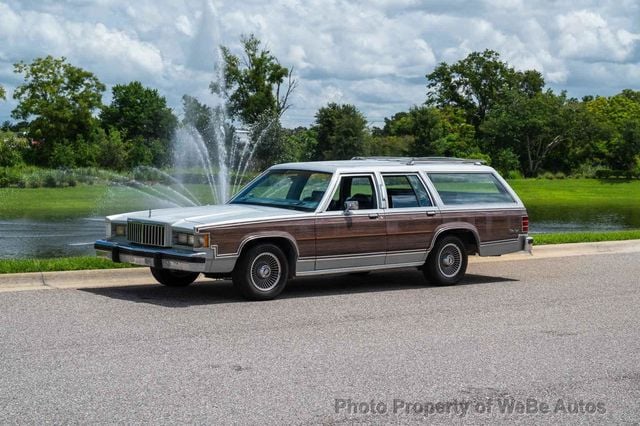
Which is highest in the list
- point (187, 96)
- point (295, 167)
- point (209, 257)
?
point (187, 96)

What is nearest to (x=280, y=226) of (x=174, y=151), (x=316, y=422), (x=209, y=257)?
(x=209, y=257)

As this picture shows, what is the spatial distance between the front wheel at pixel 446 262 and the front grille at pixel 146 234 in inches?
150

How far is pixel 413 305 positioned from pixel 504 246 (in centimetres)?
284

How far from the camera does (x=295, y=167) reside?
1355 cm

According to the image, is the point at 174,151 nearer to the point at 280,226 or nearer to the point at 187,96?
the point at 187,96

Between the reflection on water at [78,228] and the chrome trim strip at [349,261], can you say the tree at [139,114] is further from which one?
the chrome trim strip at [349,261]

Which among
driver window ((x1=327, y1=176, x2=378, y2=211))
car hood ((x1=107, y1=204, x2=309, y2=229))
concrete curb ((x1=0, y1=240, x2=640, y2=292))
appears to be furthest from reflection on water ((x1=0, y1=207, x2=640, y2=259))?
driver window ((x1=327, y1=176, x2=378, y2=211))

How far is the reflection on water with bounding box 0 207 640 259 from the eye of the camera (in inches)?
836

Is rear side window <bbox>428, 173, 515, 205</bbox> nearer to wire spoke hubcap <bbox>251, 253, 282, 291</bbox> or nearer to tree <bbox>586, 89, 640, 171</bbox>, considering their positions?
wire spoke hubcap <bbox>251, 253, 282, 291</bbox>

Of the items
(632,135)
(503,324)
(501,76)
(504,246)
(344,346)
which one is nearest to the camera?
(344,346)

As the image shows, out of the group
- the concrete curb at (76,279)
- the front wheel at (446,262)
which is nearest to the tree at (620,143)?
the front wheel at (446,262)

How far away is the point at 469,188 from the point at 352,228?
1900 millimetres

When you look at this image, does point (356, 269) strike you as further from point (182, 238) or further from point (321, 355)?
point (321, 355)

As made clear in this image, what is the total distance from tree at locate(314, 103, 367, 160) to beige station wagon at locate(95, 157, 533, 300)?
46041 mm
